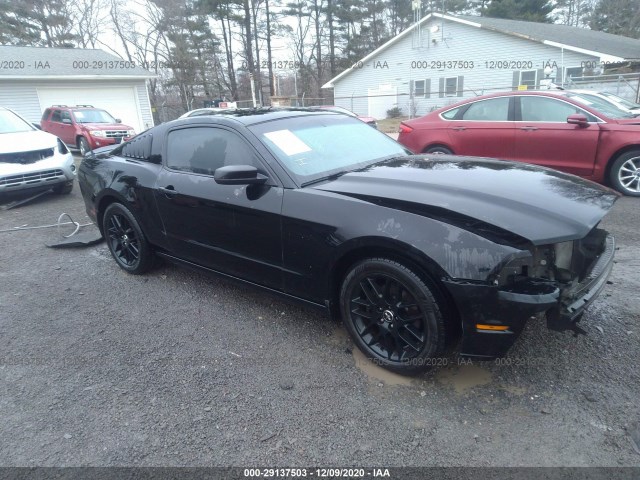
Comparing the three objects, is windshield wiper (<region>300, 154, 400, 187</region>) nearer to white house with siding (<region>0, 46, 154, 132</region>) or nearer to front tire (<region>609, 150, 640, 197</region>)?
front tire (<region>609, 150, 640, 197</region>)

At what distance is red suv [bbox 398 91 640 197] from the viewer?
19.3 ft

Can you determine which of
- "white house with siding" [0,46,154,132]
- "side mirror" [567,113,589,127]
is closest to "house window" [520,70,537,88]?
"side mirror" [567,113,589,127]

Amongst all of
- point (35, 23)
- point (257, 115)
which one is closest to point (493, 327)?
point (257, 115)

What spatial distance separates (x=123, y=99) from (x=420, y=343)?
915 inches

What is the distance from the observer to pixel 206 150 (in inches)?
135

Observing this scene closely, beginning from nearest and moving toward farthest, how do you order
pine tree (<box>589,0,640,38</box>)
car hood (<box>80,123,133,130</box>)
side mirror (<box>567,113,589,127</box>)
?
side mirror (<box>567,113,589,127</box>) → car hood (<box>80,123,133,130</box>) → pine tree (<box>589,0,640,38</box>)

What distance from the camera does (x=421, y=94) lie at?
25938 mm

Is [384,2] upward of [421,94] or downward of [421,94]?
upward

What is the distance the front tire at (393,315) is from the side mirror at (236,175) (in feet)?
3.00

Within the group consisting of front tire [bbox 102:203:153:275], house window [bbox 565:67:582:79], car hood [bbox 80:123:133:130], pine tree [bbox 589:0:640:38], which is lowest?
front tire [bbox 102:203:153:275]

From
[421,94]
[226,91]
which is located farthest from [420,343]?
[226,91]

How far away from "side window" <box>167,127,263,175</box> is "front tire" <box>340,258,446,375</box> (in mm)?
1115

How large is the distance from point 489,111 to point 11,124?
847cm

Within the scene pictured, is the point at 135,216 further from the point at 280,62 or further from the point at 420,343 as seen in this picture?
the point at 280,62
